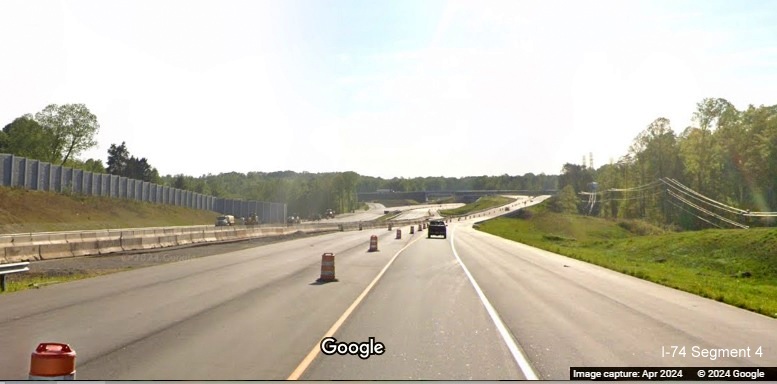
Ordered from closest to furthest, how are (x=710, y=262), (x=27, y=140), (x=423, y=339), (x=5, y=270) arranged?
(x=423, y=339)
(x=5, y=270)
(x=710, y=262)
(x=27, y=140)

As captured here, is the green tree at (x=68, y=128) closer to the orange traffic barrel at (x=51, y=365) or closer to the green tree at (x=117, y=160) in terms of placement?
the green tree at (x=117, y=160)

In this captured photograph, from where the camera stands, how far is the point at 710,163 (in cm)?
9181

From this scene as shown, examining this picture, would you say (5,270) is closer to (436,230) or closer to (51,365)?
(51,365)

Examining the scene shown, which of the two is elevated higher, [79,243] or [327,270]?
[79,243]

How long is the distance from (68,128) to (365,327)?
126 metres

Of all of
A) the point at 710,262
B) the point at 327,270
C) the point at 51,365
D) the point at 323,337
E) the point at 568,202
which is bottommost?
the point at 710,262

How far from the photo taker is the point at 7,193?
222ft

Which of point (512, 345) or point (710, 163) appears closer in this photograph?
point (512, 345)

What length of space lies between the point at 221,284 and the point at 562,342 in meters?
12.8

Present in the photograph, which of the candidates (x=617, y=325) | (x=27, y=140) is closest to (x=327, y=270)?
(x=617, y=325)

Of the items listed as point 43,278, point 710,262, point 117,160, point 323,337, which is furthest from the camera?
point 117,160

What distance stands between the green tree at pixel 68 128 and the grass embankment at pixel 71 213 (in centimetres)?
3182

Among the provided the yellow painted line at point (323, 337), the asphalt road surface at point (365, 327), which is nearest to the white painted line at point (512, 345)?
the asphalt road surface at point (365, 327)

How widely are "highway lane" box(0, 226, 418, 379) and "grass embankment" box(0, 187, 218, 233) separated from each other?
46.1m
